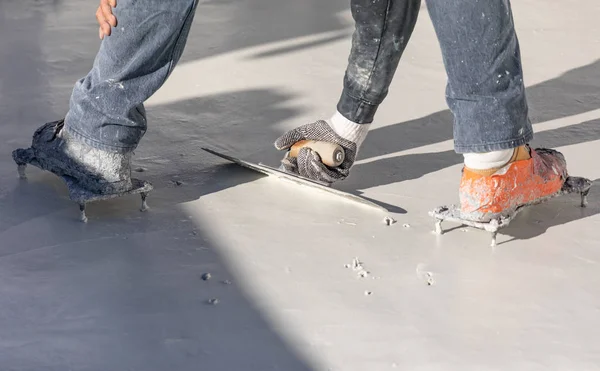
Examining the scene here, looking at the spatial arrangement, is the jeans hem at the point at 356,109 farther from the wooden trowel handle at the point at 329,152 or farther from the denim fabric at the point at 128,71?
the denim fabric at the point at 128,71

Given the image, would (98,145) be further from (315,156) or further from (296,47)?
(296,47)

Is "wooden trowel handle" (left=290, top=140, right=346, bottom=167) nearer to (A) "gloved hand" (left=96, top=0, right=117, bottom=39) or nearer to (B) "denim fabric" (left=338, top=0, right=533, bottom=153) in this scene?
(B) "denim fabric" (left=338, top=0, right=533, bottom=153)

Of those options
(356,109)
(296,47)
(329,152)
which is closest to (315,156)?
(329,152)

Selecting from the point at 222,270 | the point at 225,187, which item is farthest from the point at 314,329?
the point at 225,187

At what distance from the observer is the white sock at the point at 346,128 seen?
2346 mm

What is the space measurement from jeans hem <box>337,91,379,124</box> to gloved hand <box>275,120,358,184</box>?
55 mm

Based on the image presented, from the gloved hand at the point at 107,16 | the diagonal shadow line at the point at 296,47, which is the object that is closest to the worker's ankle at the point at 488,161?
the gloved hand at the point at 107,16

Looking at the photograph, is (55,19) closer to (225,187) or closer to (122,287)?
(225,187)

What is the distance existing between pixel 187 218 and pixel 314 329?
0.54 metres

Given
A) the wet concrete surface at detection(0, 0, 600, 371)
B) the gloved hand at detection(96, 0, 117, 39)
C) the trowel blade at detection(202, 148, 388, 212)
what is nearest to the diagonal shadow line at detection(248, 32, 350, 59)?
the wet concrete surface at detection(0, 0, 600, 371)

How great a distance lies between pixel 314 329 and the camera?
1.73m

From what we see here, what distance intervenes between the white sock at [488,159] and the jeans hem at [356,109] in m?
0.39

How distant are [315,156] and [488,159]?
0.49m

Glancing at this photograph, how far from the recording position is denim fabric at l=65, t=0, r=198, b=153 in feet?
6.37
